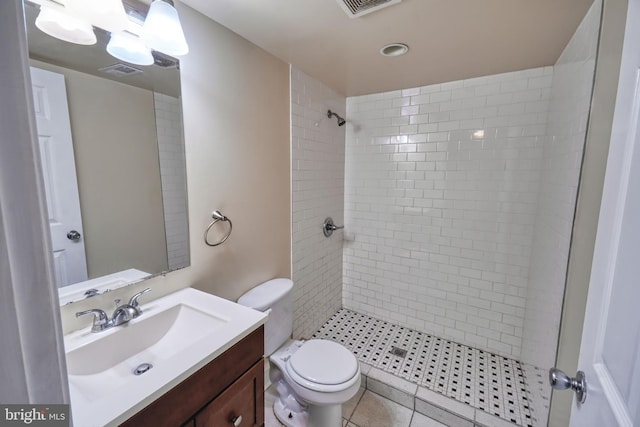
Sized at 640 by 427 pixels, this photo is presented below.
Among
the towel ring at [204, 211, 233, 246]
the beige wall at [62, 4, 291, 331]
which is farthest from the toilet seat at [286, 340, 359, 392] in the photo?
the towel ring at [204, 211, 233, 246]

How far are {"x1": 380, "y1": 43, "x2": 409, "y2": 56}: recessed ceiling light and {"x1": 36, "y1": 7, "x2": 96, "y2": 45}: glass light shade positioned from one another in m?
1.38

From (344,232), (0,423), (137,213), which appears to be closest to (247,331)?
(137,213)

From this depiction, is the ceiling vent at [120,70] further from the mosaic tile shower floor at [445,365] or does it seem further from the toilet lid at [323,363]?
the mosaic tile shower floor at [445,365]

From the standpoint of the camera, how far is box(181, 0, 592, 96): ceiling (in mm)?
1248

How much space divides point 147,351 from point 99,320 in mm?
211

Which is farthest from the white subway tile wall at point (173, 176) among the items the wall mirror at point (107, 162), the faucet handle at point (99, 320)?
the faucet handle at point (99, 320)

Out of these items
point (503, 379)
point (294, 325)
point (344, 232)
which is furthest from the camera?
point (344, 232)

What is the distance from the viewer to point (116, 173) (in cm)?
111

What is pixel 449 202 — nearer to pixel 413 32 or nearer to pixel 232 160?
pixel 413 32

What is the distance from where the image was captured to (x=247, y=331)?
1.05 m

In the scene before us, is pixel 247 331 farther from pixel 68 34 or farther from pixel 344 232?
pixel 344 232

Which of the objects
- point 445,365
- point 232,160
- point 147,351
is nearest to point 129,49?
point 232,160

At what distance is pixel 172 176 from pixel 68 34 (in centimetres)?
57

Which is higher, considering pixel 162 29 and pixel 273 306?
pixel 162 29
